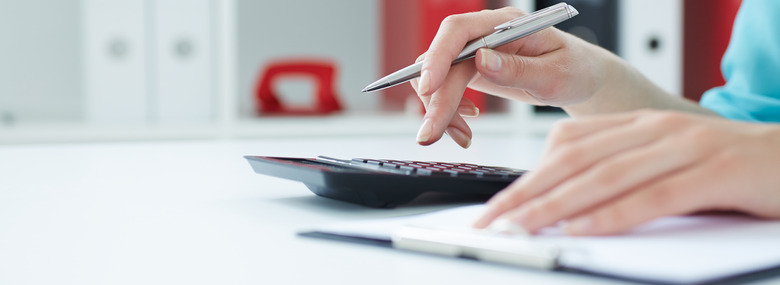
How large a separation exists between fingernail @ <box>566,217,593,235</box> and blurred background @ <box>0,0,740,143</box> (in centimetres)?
141

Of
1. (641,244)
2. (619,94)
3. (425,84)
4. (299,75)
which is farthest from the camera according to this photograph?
(299,75)

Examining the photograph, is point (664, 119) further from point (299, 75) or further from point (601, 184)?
point (299, 75)

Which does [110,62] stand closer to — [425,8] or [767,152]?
[425,8]

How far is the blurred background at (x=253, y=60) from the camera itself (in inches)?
65.1

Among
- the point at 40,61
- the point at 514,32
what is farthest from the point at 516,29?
the point at 40,61

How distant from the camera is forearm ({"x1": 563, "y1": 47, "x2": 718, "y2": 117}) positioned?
768mm

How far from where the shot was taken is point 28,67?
5.98ft

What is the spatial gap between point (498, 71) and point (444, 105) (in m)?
0.06

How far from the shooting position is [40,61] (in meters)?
1.83

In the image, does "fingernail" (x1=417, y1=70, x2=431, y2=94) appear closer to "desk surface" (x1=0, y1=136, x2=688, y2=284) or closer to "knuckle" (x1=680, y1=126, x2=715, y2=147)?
"desk surface" (x1=0, y1=136, x2=688, y2=284)

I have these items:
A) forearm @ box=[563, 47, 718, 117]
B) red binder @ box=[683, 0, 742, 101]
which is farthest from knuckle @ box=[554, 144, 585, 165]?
red binder @ box=[683, 0, 742, 101]

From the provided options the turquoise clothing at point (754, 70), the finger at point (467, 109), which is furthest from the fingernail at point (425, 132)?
the turquoise clothing at point (754, 70)

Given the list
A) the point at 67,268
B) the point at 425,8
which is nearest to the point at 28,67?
the point at 425,8

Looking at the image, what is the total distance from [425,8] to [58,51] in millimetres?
905
